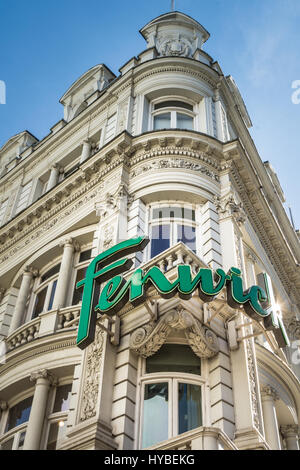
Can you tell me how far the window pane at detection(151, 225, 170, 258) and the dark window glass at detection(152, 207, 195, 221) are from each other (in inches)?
22.5

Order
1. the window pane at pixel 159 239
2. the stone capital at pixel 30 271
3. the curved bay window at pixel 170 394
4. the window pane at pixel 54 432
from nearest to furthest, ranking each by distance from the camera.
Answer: the curved bay window at pixel 170 394
the window pane at pixel 54 432
the window pane at pixel 159 239
the stone capital at pixel 30 271

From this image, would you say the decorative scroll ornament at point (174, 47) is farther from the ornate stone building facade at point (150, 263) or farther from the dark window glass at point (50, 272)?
the dark window glass at point (50, 272)

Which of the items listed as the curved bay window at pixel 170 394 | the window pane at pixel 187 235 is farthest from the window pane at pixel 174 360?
the window pane at pixel 187 235

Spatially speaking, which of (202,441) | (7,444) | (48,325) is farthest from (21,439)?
(202,441)

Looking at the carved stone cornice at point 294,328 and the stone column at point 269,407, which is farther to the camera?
the carved stone cornice at point 294,328

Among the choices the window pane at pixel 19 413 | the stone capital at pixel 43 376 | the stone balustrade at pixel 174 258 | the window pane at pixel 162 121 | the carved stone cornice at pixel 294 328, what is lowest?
the window pane at pixel 19 413

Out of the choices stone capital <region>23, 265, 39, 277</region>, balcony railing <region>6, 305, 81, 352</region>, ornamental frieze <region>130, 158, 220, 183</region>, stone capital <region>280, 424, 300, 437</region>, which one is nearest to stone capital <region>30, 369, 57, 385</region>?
balcony railing <region>6, 305, 81, 352</region>

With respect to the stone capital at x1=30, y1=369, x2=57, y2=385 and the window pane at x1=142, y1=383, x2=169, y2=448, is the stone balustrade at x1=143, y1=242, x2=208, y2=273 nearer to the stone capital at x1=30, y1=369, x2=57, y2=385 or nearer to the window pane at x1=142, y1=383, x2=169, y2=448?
the window pane at x1=142, y1=383, x2=169, y2=448

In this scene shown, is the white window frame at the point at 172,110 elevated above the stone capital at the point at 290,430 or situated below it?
above

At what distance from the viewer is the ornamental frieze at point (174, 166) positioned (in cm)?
1969

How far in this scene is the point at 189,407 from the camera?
13.3 metres

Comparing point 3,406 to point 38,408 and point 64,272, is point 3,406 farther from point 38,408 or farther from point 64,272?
point 64,272

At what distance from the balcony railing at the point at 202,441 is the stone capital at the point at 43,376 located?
18.4 ft

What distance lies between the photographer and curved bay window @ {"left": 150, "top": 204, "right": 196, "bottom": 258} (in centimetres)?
1778
